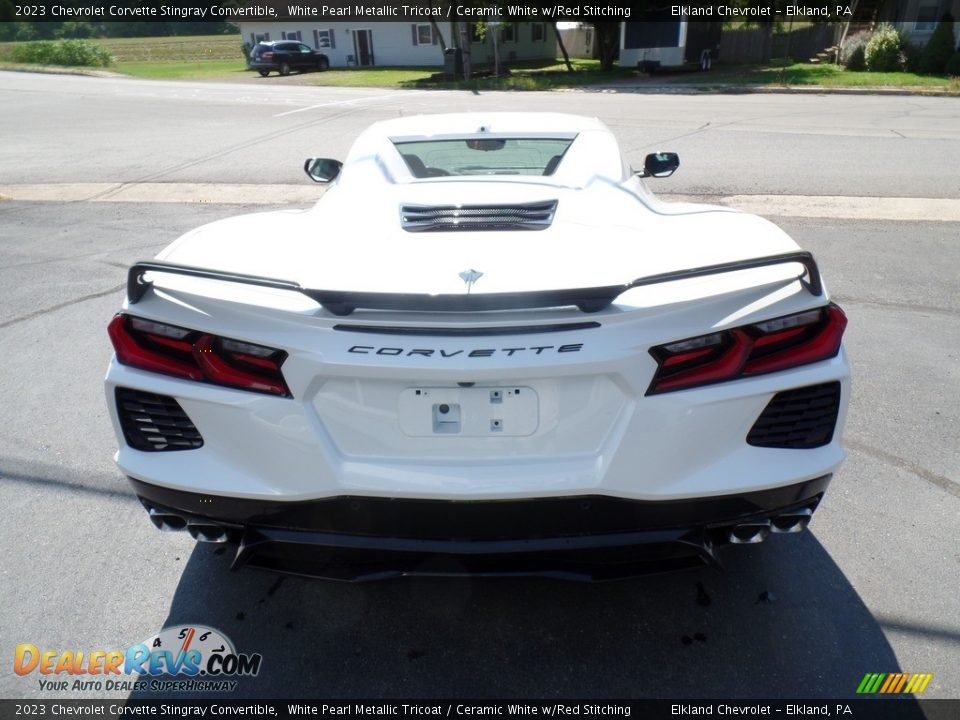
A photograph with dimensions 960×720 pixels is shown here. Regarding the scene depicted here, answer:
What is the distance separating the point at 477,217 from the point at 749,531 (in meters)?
1.37

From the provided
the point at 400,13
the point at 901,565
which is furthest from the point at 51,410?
the point at 400,13

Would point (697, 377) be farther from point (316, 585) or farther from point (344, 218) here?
point (316, 585)

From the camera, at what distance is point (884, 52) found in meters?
27.9

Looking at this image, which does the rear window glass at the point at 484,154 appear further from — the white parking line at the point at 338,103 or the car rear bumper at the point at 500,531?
the white parking line at the point at 338,103

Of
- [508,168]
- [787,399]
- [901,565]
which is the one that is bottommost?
[901,565]

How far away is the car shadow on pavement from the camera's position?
2434 millimetres

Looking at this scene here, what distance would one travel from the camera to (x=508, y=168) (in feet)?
13.4

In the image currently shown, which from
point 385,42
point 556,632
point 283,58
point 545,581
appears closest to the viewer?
point 556,632

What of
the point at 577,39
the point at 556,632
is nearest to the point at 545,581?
the point at 556,632

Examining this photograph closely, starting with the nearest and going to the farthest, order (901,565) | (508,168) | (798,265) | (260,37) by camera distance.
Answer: (798,265)
(901,565)
(508,168)
(260,37)

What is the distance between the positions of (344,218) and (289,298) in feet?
2.66

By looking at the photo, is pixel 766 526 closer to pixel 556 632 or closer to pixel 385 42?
pixel 556 632

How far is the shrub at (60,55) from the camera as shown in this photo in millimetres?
40188

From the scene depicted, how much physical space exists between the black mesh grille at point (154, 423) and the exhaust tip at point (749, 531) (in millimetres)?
1606
